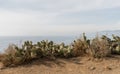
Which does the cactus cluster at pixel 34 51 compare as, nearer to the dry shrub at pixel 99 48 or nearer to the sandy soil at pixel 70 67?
the sandy soil at pixel 70 67

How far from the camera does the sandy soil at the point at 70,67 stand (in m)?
12.2

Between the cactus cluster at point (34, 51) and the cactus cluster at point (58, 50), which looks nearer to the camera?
the cactus cluster at point (34, 51)

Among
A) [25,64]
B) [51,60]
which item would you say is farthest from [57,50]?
[25,64]

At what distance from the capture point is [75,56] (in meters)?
13.7

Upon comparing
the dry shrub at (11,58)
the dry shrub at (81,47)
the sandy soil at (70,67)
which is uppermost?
the dry shrub at (81,47)

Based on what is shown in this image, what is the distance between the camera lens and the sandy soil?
12.2 metres

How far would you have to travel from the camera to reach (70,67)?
41.4ft

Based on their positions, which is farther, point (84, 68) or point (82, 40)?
point (82, 40)

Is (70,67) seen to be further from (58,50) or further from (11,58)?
(11,58)

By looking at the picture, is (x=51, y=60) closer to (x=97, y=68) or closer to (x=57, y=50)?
(x=57, y=50)

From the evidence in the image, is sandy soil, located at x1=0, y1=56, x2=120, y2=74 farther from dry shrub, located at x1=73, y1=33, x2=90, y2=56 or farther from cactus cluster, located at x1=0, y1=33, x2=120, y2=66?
dry shrub, located at x1=73, y1=33, x2=90, y2=56

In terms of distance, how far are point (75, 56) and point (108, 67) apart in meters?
1.61

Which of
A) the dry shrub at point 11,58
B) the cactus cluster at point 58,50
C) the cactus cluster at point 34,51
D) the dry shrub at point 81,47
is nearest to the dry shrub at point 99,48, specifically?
the cactus cluster at point 58,50

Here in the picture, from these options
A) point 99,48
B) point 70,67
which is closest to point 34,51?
point 70,67
